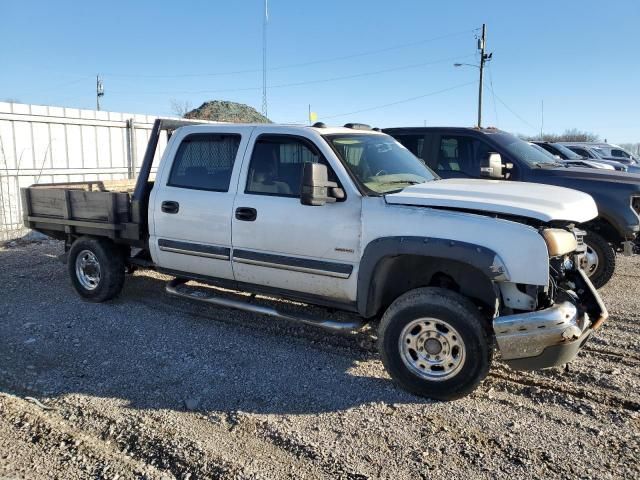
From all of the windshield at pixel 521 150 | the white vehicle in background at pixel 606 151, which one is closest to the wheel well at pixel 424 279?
the windshield at pixel 521 150

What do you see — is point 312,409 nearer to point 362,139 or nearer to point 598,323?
point 598,323

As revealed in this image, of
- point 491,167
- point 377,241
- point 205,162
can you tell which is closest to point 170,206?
point 205,162

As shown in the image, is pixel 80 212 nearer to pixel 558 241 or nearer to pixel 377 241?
pixel 377 241

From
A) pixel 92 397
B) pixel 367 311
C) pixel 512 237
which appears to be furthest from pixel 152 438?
pixel 512 237

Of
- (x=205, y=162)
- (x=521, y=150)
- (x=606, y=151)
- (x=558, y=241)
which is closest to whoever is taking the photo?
(x=558, y=241)

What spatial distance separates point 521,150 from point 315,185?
4.57 meters

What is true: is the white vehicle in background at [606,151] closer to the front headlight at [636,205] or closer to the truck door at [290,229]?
the front headlight at [636,205]

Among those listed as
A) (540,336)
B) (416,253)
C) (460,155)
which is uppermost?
(460,155)

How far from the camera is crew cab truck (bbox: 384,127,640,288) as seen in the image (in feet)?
21.9

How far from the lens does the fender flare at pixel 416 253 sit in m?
3.68

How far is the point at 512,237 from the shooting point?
3.65 m

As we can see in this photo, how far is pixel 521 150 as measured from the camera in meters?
7.68

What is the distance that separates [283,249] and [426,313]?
142cm

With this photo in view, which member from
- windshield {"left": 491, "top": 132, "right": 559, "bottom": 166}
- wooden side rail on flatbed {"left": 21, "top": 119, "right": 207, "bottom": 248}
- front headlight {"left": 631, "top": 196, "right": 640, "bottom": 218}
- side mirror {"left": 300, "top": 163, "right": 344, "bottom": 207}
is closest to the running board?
wooden side rail on flatbed {"left": 21, "top": 119, "right": 207, "bottom": 248}
